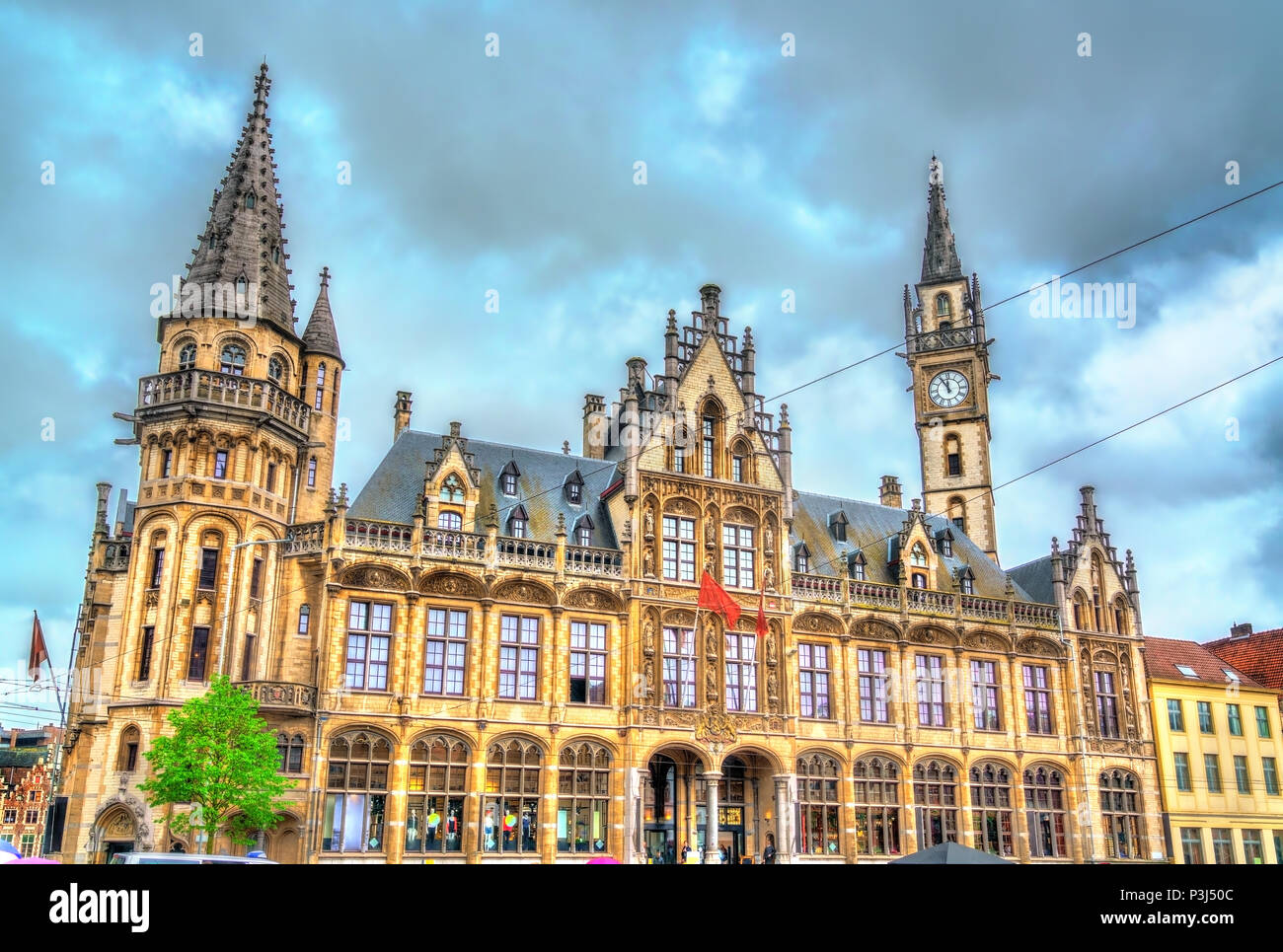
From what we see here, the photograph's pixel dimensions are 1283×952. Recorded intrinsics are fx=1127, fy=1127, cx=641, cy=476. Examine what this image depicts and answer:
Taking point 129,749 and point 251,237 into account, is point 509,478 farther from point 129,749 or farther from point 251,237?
point 129,749

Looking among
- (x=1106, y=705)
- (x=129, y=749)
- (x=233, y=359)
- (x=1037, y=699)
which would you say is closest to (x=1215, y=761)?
(x=1106, y=705)

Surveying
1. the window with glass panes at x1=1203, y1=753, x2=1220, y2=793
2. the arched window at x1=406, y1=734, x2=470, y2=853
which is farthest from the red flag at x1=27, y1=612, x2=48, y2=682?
the window with glass panes at x1=1203, y1=753, x2=1220, y2=793

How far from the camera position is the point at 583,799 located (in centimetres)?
4219

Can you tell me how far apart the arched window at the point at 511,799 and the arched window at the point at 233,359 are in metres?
17.1

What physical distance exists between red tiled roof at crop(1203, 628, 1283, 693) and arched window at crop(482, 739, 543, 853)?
40195 mm

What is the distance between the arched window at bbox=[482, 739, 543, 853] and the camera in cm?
4038

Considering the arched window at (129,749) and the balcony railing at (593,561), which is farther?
the balcony railing at (593,561)

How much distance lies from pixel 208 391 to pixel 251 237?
7570mm

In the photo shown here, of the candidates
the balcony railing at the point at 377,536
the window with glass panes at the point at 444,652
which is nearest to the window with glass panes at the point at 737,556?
the window with glass panes at the point at 444,652

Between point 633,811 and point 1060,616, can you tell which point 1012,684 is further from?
point 633,811

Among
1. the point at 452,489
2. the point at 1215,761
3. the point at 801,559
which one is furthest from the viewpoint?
the point at 1215,761

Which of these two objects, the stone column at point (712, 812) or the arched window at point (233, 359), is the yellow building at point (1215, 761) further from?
the arched window at point (233, 359)

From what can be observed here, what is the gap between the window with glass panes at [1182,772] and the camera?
54375mm

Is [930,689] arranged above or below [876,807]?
above
